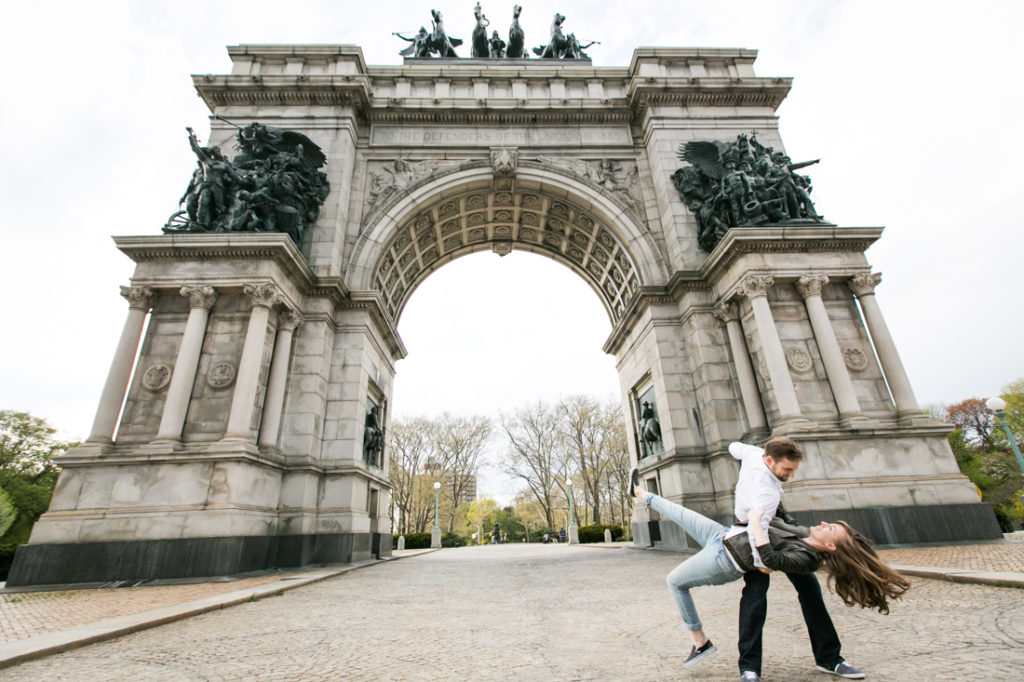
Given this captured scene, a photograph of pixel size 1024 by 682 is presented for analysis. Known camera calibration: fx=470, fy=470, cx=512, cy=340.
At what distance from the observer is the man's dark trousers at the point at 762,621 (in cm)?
269

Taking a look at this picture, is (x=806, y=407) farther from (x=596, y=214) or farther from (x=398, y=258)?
(x=398, y=258)

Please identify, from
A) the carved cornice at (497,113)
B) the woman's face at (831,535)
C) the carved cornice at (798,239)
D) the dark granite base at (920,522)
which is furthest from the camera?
the carved cornice at (497,113)

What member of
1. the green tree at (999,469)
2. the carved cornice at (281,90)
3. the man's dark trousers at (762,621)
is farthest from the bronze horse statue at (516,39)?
the green tree at (999,469)

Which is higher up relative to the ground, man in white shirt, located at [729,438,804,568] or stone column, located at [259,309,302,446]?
stone column, located at [259,309,302,446]

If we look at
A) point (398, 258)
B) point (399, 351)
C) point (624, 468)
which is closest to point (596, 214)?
point (398, 258)

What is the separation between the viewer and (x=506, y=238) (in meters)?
20.7

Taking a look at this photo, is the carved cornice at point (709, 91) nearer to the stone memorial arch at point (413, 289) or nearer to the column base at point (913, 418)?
the stone memorial arch at point (413, 289)

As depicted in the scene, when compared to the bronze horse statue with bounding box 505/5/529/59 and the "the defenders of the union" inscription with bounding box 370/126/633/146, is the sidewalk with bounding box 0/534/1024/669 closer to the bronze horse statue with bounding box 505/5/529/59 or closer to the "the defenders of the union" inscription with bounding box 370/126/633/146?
the "the defenders of the union" inscription with bounding box 370/126/633/146

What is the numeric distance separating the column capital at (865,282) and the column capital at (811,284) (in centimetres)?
85

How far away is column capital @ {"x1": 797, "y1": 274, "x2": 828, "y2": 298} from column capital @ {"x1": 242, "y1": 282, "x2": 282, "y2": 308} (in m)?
13.7

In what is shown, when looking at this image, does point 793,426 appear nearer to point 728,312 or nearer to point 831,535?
point 728,312

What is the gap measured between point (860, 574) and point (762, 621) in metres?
0.58

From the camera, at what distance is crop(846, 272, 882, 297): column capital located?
40.9ft

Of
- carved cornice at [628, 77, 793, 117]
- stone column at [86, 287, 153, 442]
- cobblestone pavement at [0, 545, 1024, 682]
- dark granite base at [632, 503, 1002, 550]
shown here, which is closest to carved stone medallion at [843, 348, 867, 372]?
dark granite base at [632, 503, 1002, 550]
